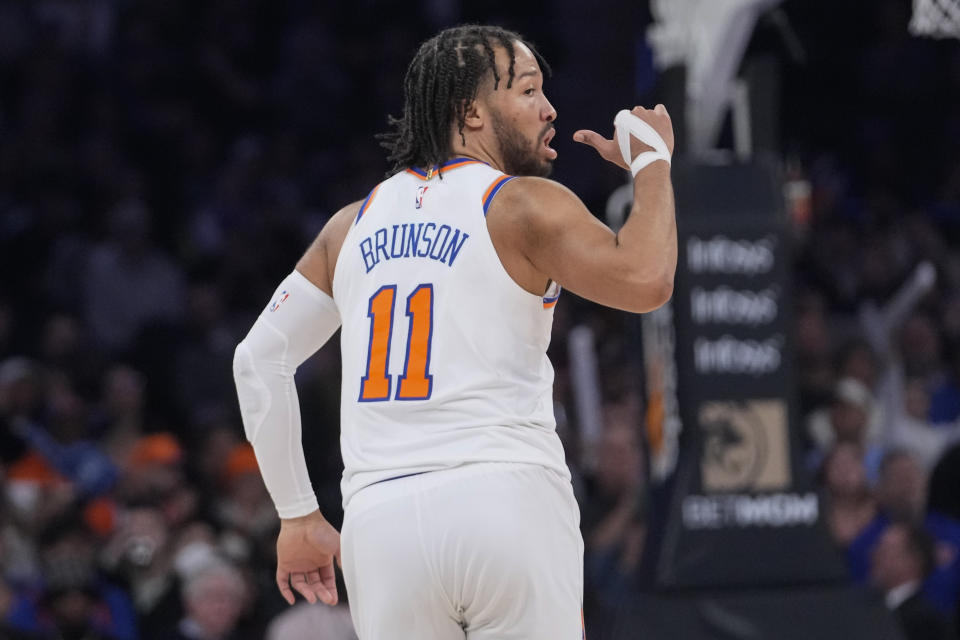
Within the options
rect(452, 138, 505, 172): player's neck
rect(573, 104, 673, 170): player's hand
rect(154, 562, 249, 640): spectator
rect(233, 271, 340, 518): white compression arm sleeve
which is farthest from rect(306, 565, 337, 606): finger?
rect(154, 562, 249, 640): spectator

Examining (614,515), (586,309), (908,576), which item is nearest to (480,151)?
(908,576)

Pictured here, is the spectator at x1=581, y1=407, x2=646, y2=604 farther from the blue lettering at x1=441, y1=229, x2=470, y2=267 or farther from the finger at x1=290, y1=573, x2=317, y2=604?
the blue lettering at x1=441, y1=229, x2=470, y2=267

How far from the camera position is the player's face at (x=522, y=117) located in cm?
323

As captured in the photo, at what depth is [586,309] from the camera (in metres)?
10.5

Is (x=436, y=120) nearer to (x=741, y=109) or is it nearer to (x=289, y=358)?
(x=289, y=358)

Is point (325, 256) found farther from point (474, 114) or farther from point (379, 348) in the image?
point (474, 114)

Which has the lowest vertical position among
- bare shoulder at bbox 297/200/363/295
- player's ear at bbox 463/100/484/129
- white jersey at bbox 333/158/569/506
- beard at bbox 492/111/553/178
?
white jersey at bbox 333/158/569/506

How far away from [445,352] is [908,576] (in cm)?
472

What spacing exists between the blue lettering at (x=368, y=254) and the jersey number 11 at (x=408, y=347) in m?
0.08

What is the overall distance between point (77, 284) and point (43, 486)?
2218 millimetres

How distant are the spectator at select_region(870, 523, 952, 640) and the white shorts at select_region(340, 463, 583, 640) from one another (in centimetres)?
417

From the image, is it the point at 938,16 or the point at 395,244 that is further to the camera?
the point at 938,16

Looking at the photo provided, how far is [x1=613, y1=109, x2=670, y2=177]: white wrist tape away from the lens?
3141mm

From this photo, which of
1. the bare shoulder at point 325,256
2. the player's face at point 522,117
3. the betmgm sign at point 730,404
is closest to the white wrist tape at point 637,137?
the player's face at point 522,117
